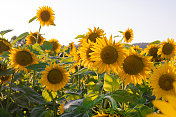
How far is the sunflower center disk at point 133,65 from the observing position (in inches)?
62.0

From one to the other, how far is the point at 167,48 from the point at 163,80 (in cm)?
197

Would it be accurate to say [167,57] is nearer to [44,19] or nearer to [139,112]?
[44,19]

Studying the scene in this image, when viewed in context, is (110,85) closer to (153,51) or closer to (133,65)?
(133,65)

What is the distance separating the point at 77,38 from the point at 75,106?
86 centimetres

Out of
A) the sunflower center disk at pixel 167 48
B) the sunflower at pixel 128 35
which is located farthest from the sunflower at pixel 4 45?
the sunflower at pixel 128 35

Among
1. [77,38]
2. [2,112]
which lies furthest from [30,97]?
[2,112]

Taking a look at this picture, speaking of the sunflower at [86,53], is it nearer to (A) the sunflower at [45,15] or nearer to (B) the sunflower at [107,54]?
(B) the sunflower at [107,54]

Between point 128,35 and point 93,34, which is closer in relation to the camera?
point 93,34

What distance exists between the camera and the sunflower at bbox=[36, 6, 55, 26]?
124 inches

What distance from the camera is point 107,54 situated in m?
1.55

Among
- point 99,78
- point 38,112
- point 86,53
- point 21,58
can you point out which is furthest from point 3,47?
point 99,78

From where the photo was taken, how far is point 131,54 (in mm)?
1612

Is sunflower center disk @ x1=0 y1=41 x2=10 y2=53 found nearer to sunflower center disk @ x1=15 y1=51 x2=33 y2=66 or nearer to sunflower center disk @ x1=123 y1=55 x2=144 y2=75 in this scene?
sunflower center disk @ x1=15 y1=51 x2=33 y2=66

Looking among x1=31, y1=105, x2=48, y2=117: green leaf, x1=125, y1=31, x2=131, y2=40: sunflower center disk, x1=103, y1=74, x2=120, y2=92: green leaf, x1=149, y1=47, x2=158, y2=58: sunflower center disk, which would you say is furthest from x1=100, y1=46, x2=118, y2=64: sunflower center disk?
x1=125, y1=31, x2=131, y2=40: sunflower center disk
